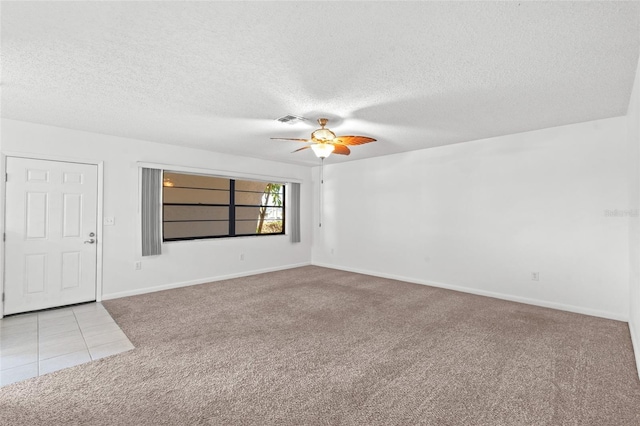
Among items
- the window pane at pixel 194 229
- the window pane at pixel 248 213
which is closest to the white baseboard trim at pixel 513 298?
the window pane at pixel 248 213

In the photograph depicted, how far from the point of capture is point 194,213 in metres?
6.54

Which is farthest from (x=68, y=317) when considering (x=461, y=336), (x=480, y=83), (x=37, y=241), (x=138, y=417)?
(x=480, y=83)

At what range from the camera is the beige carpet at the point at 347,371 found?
1932 mm

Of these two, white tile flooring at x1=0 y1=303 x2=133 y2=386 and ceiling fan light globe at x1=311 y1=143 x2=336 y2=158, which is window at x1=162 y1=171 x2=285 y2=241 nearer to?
white tile flooring at x1=0 y1=303 x2=133 y2=386

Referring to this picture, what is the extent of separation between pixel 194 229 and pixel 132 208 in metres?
2.03

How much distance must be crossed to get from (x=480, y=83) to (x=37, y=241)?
215 inches

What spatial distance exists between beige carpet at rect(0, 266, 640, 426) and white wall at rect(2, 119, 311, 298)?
2.75 ft

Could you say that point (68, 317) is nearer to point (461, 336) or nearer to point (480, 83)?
point (461, 336)

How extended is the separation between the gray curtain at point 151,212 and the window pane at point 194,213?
99 centimetres

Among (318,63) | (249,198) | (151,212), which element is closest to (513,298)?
(318,63)

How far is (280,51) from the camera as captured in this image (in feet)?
7.21

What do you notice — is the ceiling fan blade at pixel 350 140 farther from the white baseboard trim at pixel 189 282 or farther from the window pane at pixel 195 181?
the white baseboard trim at pixel 189 282

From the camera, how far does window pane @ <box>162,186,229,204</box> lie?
6270 mm

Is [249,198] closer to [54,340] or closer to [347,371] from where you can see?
[54,340]
